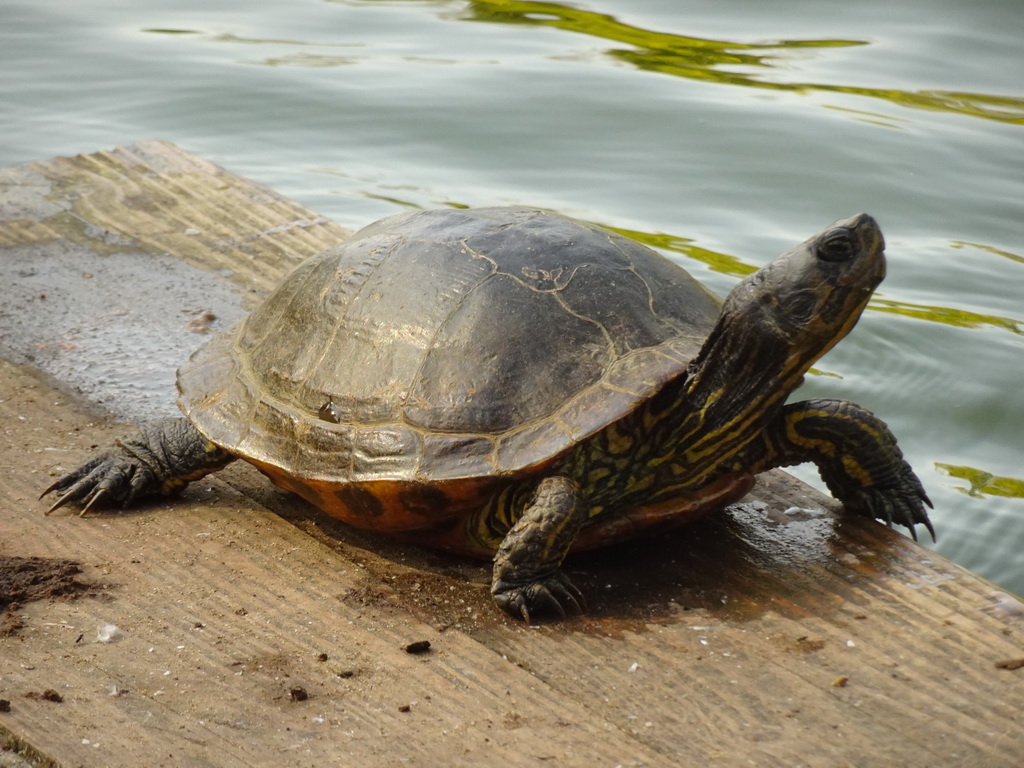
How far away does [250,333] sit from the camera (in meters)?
3.97

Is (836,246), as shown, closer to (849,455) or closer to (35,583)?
(849,455)

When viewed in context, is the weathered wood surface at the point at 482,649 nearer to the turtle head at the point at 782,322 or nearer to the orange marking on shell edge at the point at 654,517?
the orange marking on shell edge at the point at 654,517

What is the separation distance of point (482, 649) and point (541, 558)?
0.99 feet

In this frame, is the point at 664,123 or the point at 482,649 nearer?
the point at 482,649

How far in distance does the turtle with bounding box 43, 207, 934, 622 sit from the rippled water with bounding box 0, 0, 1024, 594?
8.39 ft

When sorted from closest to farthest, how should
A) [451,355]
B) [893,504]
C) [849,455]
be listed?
[451,355]
[849,455]
[893,504]

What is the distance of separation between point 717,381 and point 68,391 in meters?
→ 2.54

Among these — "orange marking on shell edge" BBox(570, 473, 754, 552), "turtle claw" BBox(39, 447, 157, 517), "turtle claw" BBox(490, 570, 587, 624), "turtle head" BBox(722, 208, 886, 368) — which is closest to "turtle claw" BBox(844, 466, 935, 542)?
"orange marking on shell edge" BBox(570, 473, 754, 552)

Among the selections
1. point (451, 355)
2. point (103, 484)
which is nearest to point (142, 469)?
point (103, 484)

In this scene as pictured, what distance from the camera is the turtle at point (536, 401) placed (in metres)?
3.14

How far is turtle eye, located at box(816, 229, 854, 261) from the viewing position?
9.96ft

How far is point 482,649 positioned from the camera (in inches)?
117

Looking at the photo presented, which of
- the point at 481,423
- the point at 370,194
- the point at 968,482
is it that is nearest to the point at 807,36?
the point at 370,194

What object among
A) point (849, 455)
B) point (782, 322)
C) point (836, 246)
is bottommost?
point (849, 455)
